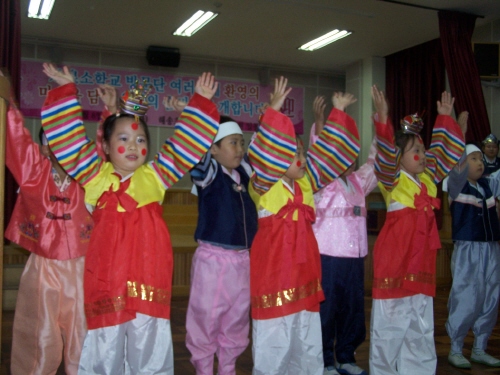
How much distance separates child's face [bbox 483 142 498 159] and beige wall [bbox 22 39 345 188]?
4.32 m

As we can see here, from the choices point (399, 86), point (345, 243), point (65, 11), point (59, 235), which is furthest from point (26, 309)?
point (399, 86)

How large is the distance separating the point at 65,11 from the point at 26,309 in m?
4.35

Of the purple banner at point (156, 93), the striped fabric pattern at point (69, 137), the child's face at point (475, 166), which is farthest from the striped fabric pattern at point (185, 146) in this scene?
the purple banner at point (156, 93)

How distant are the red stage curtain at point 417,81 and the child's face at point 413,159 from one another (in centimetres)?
435

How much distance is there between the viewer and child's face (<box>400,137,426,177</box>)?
7.89ft

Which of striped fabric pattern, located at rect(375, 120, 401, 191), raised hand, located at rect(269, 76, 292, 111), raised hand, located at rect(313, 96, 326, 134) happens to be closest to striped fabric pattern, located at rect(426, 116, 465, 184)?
striped fabric pattern, located at rect(375, 120, 401, 191)

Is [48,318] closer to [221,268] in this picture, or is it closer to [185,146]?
[221,268]

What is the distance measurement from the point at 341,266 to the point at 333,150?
2.07ft

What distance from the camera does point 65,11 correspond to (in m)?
5.59

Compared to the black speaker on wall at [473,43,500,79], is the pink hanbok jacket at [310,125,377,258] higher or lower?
lower

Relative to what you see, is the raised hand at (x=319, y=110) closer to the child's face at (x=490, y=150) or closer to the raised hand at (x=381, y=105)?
the raised hand at (x=381, y=105)

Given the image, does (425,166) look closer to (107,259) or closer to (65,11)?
(107,259)

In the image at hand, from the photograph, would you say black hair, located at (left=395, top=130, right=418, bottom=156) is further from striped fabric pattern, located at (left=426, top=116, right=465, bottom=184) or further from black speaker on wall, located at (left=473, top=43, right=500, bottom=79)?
black speaker on wall, located at (left=473, top=43, right=500, bottom=79)

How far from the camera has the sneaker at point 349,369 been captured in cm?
246
